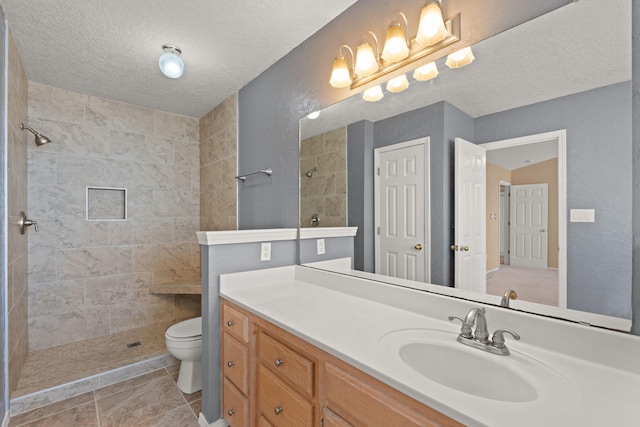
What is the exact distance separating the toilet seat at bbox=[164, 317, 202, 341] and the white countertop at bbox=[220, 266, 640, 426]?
69cm

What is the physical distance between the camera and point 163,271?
320cm

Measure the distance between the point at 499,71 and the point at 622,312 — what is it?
873mm

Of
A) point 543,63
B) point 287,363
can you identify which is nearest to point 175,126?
point 287,363

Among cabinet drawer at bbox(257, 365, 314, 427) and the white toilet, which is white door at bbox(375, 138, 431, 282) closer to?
cabinet drawer at bbox(257, 365, 314, 427)

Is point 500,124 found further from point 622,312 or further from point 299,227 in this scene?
point 299,227

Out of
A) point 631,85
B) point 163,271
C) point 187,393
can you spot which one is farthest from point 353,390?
point 163,271

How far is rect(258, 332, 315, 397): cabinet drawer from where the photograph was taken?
41.2 inches

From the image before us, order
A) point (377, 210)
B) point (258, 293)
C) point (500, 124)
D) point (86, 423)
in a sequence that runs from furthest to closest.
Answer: point (86, 423) → point (258, 293) → point (377, 210) → point (500, 124)

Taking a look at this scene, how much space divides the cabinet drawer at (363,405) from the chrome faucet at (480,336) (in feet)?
Result: 1.16

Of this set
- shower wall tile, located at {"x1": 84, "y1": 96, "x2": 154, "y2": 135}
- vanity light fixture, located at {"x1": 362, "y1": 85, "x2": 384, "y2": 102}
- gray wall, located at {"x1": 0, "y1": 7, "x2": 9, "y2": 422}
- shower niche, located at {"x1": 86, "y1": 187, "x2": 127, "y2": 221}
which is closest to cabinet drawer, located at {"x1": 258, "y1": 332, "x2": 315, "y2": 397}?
vanity light fixture, located at {"x1": 362, "y1": 85, "x2": 384, "y2": 102}

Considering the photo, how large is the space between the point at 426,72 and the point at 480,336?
1.07 metres

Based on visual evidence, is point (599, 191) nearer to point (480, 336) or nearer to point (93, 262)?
point (480, 336)

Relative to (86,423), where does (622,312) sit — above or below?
above

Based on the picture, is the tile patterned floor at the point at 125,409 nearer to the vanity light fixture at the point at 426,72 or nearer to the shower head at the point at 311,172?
the shower head at the point at 311,172
